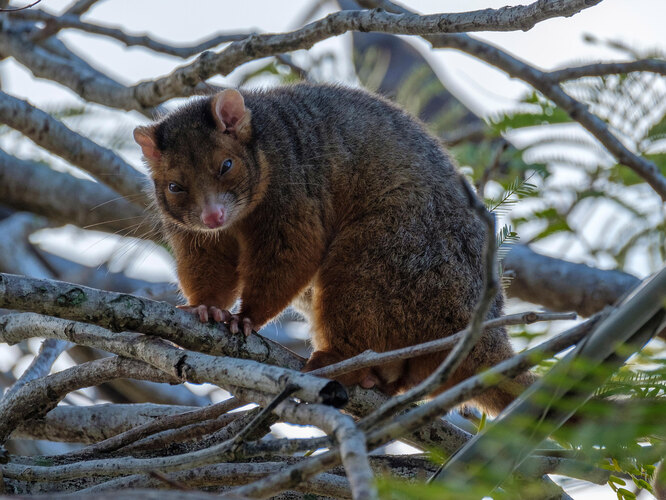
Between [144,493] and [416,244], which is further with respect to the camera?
[416,244]

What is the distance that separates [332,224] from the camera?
640cm

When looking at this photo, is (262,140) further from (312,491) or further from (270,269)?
(312,491)

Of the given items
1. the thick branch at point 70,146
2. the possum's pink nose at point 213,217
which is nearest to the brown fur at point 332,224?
the possum's pink nose at point 213,217

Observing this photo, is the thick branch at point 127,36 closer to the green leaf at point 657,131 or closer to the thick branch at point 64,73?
the thick branch at point 64,73

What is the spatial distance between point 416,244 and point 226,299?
5.26 feet

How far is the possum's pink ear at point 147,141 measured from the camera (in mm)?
6508

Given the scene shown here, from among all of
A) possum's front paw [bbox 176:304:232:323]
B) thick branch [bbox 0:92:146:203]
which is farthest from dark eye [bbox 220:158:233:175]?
thick branch [bbox 0:92:146:203]

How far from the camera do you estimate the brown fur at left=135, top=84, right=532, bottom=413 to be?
18.9 feet

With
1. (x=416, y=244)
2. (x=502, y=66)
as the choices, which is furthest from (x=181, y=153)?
(x=502, y=66)

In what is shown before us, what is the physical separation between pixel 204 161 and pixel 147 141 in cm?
52

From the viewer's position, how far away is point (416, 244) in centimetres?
599

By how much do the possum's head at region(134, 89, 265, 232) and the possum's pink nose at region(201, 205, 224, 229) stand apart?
0.45 feet

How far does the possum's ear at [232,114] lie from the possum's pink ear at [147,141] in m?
0.53

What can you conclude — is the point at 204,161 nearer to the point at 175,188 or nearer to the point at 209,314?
the point at 175,188
